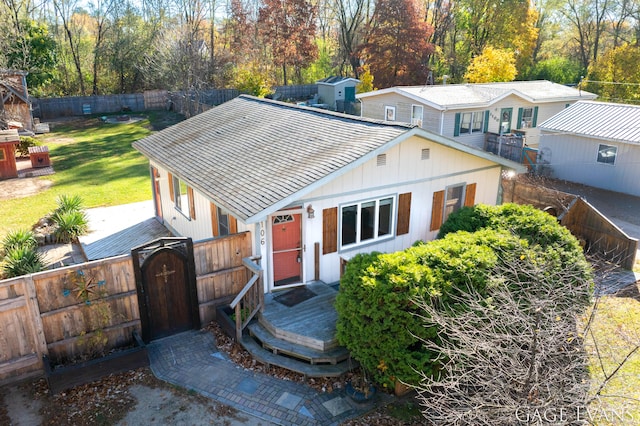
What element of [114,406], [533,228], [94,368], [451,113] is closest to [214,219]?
[94,368]

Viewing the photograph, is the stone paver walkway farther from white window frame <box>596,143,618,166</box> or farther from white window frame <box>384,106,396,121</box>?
white window frame <box>384,106,396,121</box>

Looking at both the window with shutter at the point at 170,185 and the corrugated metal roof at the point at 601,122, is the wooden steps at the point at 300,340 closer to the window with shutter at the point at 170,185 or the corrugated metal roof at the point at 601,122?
the window with shutter at the point at 170,185

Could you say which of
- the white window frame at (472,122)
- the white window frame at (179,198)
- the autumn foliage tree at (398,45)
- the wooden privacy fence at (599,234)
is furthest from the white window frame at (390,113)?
the white window frame at (179,198)

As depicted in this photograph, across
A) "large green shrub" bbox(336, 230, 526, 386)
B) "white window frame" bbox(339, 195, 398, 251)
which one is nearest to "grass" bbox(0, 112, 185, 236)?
"white window frame" bbox(339, 195, 398, 251)

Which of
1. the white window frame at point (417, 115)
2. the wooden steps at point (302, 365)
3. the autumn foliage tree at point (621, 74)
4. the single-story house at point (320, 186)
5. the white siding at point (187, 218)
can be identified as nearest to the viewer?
the wooden steps at point (302, 365)

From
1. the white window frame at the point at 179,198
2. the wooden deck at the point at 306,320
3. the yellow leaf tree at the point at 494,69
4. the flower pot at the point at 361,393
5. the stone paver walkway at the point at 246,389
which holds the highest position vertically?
the yellow leaf tree at the point at 494,69

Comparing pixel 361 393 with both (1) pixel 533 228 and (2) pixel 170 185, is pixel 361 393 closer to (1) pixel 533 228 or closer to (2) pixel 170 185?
(1) pixel 533 228

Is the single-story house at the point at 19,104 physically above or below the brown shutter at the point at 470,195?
above
